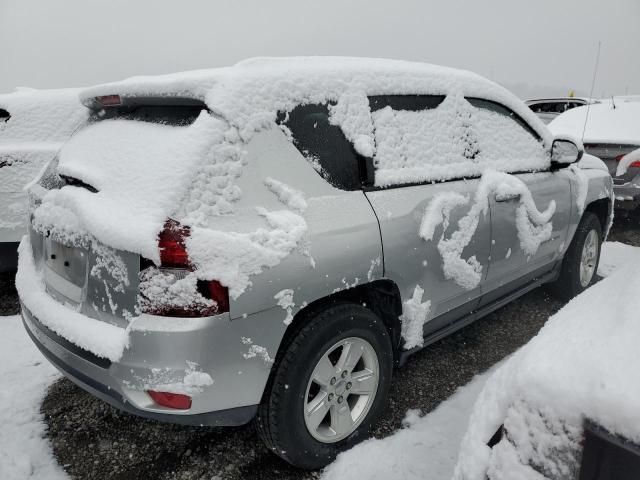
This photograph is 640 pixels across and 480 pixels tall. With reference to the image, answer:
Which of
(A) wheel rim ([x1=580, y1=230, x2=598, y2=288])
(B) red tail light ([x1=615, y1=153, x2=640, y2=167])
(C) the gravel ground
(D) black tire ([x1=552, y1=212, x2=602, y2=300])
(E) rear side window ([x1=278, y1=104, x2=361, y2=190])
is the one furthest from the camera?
(B) red tail light ([x1=615, y1=153, x2=640, y2=167])

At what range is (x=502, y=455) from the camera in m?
1.17

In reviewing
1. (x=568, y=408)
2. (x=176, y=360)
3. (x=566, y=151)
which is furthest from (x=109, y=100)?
(x=566, y=151)

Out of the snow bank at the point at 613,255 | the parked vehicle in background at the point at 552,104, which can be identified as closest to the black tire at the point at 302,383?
the snow bank at the point at 613,255

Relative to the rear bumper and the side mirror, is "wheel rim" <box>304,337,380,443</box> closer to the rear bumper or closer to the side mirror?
the rear bumper

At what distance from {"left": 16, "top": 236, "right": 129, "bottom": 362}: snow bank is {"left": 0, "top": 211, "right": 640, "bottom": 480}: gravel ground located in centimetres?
76

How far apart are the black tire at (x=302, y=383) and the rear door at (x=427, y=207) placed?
300mm

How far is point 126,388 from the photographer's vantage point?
175 centimetres

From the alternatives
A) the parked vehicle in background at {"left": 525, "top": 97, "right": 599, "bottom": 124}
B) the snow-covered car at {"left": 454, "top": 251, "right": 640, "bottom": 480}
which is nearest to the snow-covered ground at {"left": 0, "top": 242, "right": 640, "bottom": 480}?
the snow-covered car at {"left": 454, "top": 251, "right": 640, "bottom": 480}

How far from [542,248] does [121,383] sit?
2895mm

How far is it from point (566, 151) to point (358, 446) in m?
2.55

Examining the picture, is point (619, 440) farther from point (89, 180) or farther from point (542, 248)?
point (542, 248)

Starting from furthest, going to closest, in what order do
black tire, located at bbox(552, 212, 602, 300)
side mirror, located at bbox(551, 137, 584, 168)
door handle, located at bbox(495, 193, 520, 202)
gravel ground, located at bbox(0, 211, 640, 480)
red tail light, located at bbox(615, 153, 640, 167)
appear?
red tail light, located at bbox(615, 153, 640, 167) → black tire, located at bbox(552, 212, 602, 300) → side mirror, located at bbox(551, 137, 584, 168) → door handle, located at bbox(495, 193, 520, 202) → gravel ground, located at bbox(0, 211, 640, 480)

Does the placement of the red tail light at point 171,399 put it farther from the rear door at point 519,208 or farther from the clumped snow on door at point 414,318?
the rear door at point 519,208

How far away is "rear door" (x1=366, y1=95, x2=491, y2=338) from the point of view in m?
2.26
